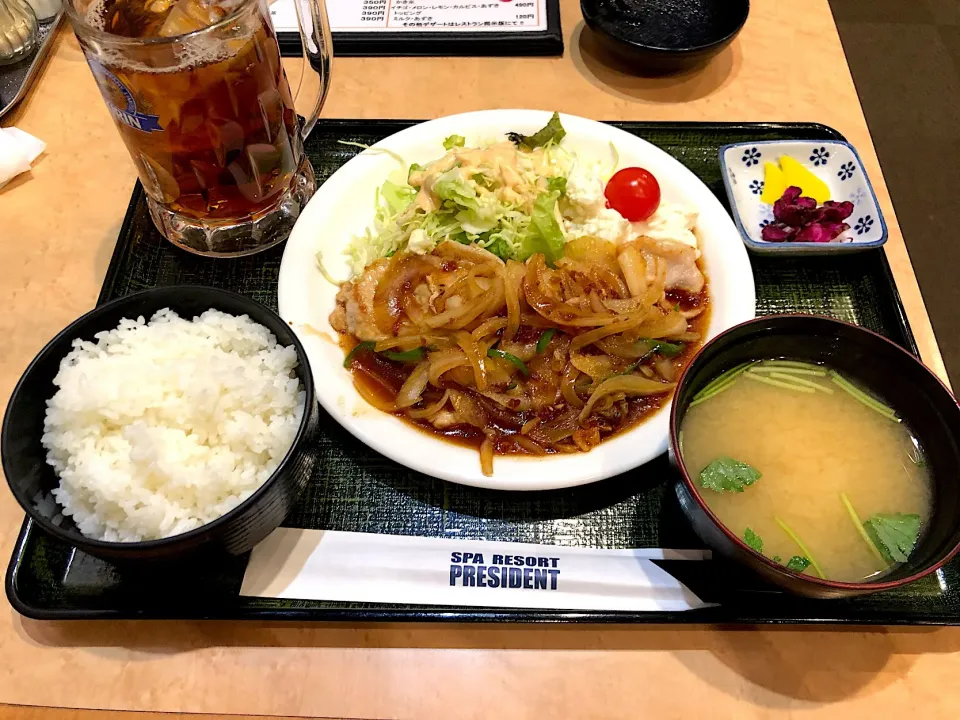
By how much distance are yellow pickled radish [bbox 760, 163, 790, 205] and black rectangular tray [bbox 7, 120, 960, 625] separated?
13.4 inches

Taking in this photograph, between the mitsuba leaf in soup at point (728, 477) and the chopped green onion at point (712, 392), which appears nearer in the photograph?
the mitsuba leaf in soup at point (728, 477)

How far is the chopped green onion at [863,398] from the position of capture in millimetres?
1605

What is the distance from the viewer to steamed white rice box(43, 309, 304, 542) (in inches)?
56.2

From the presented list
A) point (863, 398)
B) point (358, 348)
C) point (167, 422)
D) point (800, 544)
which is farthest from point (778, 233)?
point (167, 422)

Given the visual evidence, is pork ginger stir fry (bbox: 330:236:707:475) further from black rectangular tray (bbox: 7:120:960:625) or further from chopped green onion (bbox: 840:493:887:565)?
chopped green onion (bbox: 840:493:887:565)

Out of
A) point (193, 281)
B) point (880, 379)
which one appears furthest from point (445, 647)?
point (193, 281)

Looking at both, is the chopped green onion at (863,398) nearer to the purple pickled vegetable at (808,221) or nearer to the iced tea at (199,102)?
the purple pickled vegetable at (808,221)

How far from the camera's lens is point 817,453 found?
1.58 meters

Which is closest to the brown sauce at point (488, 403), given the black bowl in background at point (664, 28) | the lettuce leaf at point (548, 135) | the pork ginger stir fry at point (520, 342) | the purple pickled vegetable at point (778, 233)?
the pork ginger stir fry at point (520, 342)

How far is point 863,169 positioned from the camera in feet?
7.40

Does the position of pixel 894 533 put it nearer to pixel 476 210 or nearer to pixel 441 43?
pixel 476 210

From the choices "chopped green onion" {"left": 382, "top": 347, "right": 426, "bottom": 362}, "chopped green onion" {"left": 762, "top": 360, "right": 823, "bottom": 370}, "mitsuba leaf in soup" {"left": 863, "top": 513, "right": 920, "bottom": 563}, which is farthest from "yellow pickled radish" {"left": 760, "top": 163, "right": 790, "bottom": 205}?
"chopped green onion" {"left": 382, "top": 347, "right": 426, "bottom": 362}

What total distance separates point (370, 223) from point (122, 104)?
779mm

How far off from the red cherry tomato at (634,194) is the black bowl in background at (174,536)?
1129mm
